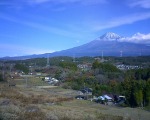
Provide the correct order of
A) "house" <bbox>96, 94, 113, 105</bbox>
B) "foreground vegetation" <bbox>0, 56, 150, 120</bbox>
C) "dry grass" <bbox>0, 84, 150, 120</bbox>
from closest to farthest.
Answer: "dry grass" <bbox>0, 84, 150, 120</bbox>
"foreground vegetation" <bbox>0, 56, 150, 120</bbox>
"house" <bbox>96, 94, 113, 105</bbox>

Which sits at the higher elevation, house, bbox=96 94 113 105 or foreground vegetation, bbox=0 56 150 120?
foreground vegetation, bbox=0 56 150 120

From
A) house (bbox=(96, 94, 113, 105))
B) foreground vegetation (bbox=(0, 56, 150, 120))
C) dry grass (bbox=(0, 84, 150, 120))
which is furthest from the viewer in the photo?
house (bbox=(96, 94, 113, 105))

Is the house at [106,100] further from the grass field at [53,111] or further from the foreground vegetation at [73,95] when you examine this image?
the grass field at [53,111]

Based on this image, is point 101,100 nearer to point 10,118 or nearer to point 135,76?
point 135,76

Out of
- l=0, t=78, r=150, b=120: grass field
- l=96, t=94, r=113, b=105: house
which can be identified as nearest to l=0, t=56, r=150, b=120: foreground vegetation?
l=0, t=78, r=150, b=120: grass field

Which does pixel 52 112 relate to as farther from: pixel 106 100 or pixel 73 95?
pixel 73 95

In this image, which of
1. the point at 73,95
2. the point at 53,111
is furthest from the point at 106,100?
the point at 53,111

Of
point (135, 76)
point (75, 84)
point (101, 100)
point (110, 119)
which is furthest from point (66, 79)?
point (110, 119)

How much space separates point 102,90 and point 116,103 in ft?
21.9

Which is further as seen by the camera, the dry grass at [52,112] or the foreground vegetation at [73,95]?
the foreground vegetation at [73,95]

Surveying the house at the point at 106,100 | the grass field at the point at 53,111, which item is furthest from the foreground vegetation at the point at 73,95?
the house at the point at 106,100

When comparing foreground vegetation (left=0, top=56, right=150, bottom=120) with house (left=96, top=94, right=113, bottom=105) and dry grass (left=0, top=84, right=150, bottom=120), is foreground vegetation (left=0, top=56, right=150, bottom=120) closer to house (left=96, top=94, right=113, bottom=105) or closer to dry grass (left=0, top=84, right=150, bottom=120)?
dry grass (left=0, top=84, right=150, bottom=120)

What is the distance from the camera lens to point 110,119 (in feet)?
54.3

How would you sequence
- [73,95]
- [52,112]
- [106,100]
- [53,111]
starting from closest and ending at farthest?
1. [52,112]
2. [53,111]
3. [106,100]
4. [73,95]
